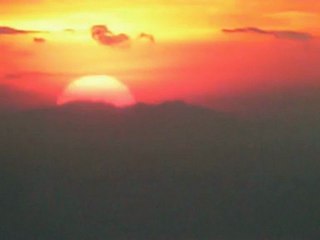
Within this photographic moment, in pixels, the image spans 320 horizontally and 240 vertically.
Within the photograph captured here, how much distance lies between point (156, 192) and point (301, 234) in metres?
2.33

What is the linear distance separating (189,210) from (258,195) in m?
1.09

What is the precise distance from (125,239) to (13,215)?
168 centimetres

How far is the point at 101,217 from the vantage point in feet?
49.8

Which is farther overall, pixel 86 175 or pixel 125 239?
pixel 86 175

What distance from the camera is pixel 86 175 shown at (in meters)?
16.0

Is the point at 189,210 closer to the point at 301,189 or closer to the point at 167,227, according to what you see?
the point at 167,227

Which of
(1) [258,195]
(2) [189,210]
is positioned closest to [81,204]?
(2) [189,210]

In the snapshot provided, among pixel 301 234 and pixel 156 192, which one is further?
pixel 156 192

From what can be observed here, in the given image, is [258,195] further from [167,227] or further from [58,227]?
[58,227]

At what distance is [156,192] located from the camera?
16.0 metres

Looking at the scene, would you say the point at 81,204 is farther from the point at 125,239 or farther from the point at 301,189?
the point at 301,189

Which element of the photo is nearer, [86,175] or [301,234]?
[301,234]

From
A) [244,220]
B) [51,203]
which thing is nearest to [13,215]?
[51,203]

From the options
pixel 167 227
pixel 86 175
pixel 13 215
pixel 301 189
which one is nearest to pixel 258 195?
pixel 301 189
